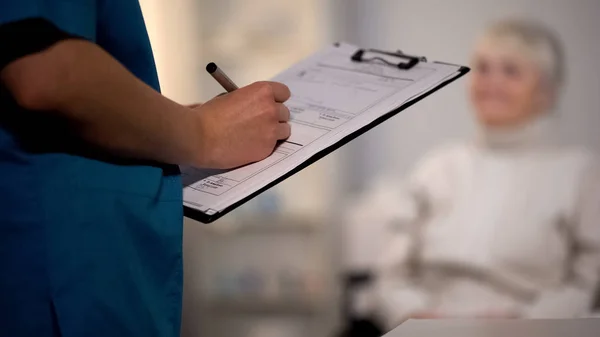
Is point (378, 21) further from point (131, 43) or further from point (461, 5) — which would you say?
point (131, 43)

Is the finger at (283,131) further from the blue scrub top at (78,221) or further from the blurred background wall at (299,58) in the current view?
the blurred background wall at (299,58)

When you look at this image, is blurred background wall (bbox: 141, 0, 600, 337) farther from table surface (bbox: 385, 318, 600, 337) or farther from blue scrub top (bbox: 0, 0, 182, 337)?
blue scrub top (bbox: 0, 0, 182, 337)

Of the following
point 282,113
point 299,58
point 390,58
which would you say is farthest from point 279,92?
point 299,58

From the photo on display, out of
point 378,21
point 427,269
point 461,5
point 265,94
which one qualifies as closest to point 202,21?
point 378,21

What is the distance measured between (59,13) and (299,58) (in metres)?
1.43

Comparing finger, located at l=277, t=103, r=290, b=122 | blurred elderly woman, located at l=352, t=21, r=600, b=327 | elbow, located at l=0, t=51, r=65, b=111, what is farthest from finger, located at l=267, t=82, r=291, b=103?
blurred elderly woman, located at l=352, t=21, r=600, b=327

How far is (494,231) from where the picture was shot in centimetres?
172

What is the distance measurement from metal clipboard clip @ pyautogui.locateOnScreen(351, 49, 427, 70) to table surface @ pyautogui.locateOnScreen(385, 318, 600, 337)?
11.2 inches

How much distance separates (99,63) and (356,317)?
1514 mm

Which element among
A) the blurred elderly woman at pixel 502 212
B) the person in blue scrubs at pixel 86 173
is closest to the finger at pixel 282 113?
the person in blue scrubs at pixel 86 173

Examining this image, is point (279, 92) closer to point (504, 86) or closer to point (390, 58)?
point (390, 58)

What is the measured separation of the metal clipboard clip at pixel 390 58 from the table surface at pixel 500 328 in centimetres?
28

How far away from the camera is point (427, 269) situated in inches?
69.6

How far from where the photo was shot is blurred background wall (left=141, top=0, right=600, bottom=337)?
5.77 ft
